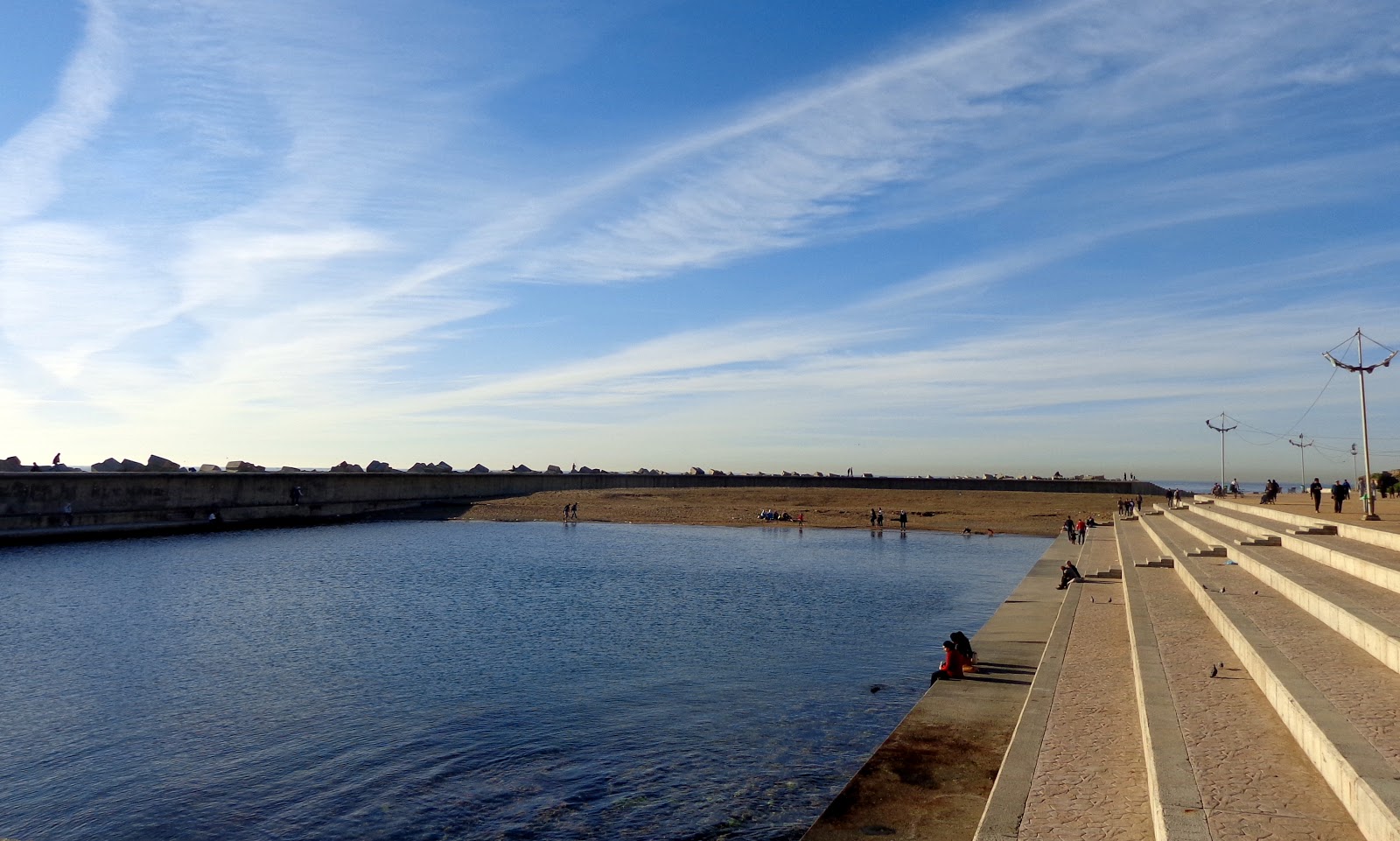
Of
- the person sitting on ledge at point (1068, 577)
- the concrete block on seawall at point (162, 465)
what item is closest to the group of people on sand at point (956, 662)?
the person sitting on ledge at point (1068, 577)

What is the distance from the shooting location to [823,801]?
10406 mm

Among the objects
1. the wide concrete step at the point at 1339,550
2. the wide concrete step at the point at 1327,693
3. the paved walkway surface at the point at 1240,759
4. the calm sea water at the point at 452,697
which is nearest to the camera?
the wide concrete step at the point at 1327,693

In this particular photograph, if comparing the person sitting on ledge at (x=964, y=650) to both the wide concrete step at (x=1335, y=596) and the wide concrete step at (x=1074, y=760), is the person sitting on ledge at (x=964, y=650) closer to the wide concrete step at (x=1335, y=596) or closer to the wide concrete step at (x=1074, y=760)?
the wide concrete step at (x=1074, y=760)

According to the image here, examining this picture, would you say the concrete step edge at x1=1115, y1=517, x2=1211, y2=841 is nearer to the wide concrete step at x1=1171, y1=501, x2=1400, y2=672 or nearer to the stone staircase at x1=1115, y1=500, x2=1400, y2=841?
the stone staircase at x1=1115, y1=500, x2=1400, y2=841

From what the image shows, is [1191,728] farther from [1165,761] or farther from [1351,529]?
[1351,529]

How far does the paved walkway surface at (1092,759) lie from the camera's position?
Result: 7133 mm

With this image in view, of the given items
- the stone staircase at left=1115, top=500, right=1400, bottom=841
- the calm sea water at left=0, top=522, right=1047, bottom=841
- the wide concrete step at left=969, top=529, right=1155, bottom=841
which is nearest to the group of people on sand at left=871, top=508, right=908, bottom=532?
the calm sea water at left=0, top=522, right=1047, bottom=841

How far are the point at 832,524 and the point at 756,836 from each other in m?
53.4

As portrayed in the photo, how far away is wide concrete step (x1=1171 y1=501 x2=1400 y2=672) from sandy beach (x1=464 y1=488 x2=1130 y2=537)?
36.5m

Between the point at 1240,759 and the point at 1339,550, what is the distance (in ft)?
39.8

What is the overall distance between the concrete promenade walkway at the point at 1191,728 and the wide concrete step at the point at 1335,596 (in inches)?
1.5

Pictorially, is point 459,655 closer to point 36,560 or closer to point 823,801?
point 823,801

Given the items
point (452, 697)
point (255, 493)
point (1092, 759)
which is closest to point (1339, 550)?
point (1092, 759)

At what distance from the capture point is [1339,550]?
55.8 ft
